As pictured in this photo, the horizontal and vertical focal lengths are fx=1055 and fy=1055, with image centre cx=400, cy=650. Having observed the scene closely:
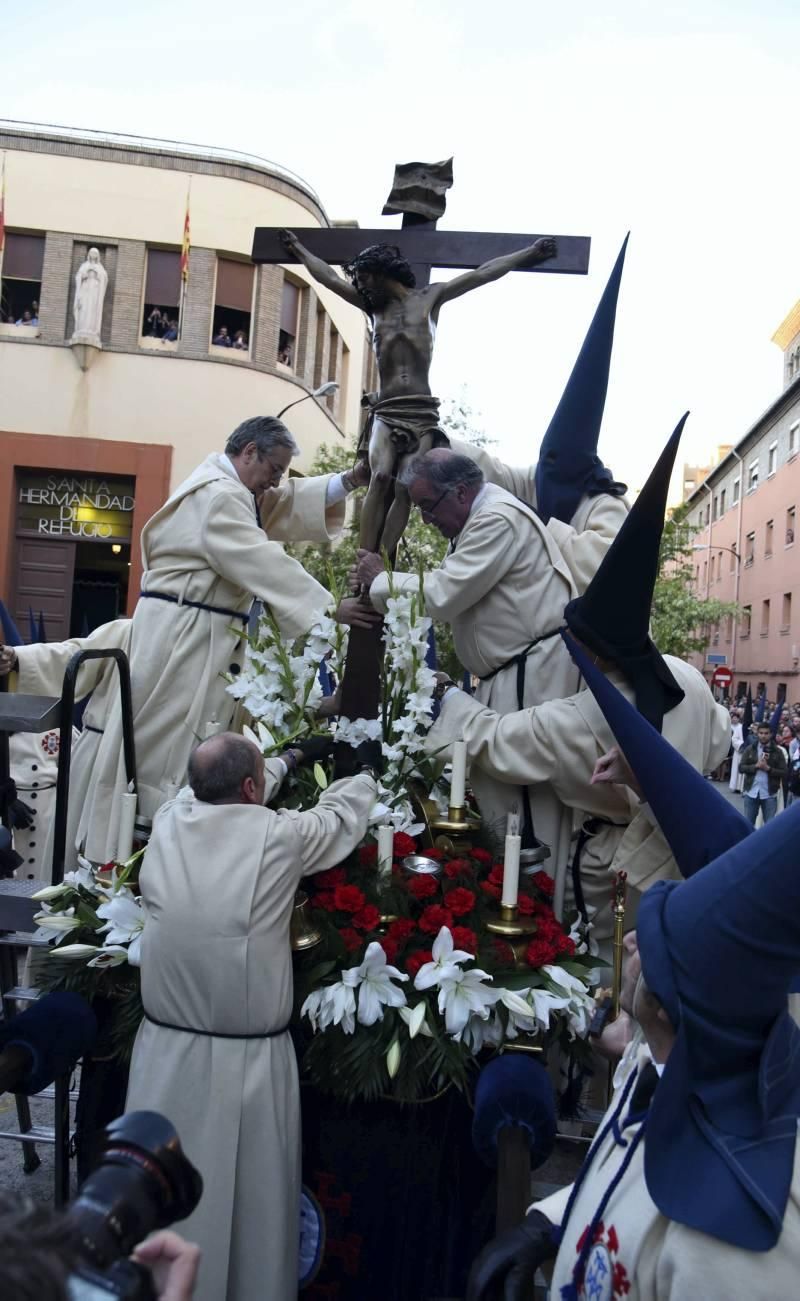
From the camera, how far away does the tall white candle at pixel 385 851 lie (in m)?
2.93

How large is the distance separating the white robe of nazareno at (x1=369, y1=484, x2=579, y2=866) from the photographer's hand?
2259 millimetres

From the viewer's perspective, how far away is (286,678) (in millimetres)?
3453

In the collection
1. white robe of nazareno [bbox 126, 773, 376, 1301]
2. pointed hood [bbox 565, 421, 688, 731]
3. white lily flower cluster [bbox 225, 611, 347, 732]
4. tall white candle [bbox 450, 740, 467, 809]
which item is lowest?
white robe of nazareno [bbox 126, 773, 376, 1301]

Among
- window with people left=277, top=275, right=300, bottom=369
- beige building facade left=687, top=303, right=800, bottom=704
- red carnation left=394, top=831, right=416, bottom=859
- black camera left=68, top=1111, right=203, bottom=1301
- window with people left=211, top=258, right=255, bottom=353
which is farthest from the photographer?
beige building facade left=687, top=303, right=800, bottom=704

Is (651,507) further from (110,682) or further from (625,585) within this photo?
(110,682)

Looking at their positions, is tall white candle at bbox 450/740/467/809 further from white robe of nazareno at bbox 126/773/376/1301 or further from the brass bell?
white robe of nazareno at bbox 126/773/376/1301

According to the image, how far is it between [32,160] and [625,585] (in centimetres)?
1929

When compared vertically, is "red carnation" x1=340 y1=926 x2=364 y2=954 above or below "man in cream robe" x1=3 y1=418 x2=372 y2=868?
below

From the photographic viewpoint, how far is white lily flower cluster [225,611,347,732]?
136 inches

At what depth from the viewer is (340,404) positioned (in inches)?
947

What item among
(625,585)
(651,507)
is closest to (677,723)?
(625,585)

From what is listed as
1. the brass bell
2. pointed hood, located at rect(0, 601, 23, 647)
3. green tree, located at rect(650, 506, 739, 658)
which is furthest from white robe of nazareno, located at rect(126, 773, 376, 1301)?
green tree, located at rect(650, 506, 739, 658)

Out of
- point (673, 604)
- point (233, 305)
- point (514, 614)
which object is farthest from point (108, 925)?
point (673, 604)

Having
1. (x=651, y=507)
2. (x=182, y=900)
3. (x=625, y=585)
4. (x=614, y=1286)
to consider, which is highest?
(x=651, y=507)
